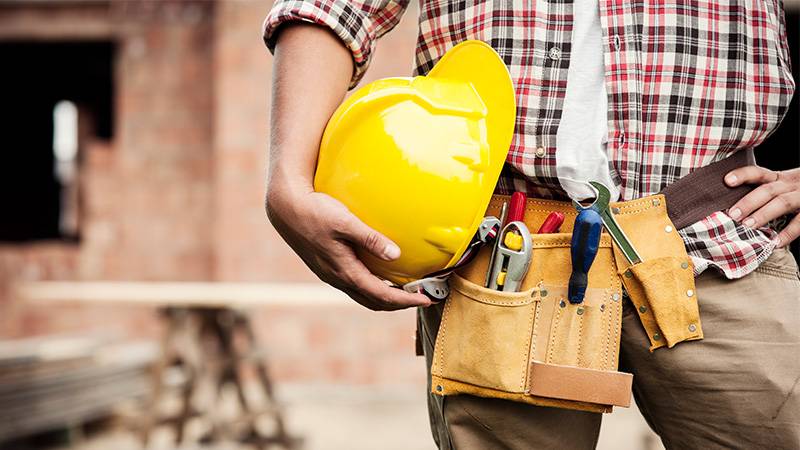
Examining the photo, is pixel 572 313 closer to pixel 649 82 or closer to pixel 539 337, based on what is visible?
pixel 539 337

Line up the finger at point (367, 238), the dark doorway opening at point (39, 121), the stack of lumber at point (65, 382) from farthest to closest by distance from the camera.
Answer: the dark doorway opening at point (39, 121)
the stack of lumber at point (65, 382)
the finger at point (367, 238)

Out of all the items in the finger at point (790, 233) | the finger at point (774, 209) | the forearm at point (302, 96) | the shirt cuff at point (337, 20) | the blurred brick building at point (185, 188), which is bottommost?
the blurred brick building at point (185, 188)

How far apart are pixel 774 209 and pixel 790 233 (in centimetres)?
7

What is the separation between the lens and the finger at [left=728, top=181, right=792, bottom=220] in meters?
1.51

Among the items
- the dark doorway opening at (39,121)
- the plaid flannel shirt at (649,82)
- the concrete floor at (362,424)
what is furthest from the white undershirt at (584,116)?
the dark doorway opening at (39,121)

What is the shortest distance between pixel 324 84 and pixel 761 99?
75 cm

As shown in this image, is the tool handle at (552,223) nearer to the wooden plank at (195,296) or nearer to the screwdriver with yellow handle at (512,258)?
the screwdriver with yellow handle at (512,258)

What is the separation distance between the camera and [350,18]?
4.91 feet

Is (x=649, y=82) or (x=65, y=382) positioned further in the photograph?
(x=65, y=382)

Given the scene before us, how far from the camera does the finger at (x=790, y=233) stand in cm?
156

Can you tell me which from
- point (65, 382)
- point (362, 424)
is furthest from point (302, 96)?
point (362, 424)

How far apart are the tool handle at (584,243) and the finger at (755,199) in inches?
10.1

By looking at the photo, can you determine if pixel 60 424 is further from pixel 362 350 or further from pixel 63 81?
pixel 63 81

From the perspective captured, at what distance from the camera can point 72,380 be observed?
619cm
